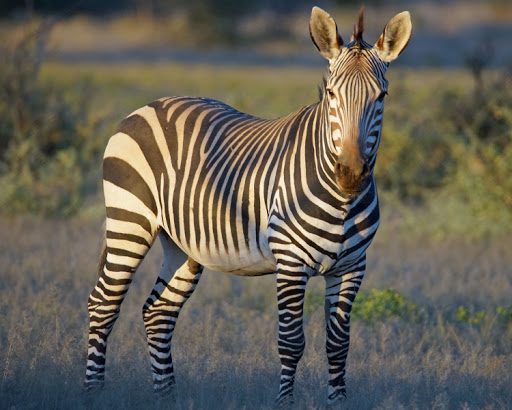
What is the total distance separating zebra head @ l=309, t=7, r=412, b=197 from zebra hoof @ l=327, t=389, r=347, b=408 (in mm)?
1337

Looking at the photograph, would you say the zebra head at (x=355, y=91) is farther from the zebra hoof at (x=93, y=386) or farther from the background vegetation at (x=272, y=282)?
the zebra hoof at (x=93, y=386)

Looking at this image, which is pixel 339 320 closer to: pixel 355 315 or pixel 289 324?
pixel 289 324

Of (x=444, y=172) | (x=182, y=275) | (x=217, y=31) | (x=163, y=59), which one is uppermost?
(x=217, y=31)

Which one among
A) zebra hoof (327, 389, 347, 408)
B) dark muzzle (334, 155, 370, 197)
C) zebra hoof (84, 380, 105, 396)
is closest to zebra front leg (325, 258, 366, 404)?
zebra hoof (327, 389, 347, 408)

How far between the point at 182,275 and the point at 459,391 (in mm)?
2066

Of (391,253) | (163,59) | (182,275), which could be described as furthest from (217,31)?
(182,275)

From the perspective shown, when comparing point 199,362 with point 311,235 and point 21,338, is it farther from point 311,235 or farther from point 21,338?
point 311,235

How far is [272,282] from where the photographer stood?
351 inches

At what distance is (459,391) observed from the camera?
5.79 meters

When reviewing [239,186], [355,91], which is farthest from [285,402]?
[355,91]

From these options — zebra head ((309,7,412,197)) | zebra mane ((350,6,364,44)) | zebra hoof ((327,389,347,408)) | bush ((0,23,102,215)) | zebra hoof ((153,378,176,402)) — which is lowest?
zebra hoof ((327,389,347,408))

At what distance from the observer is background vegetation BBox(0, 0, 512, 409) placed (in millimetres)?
5773

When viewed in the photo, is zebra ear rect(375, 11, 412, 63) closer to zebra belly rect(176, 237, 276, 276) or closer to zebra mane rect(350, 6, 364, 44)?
zebra mane rect(350, 6, 364, 44)

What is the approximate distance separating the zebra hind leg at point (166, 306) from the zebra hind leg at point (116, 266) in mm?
294
